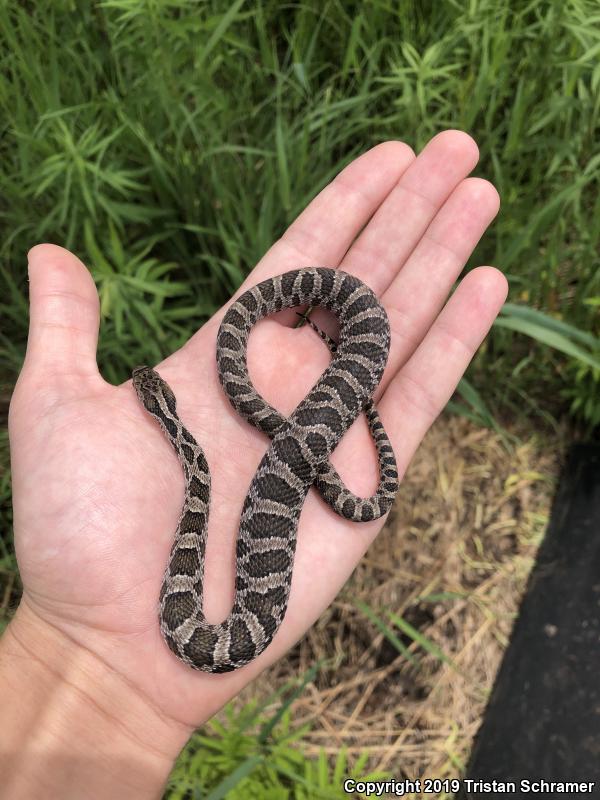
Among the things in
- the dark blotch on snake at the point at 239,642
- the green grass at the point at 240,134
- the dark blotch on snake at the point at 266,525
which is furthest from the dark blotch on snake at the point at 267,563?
the green grass at the point at 240,134

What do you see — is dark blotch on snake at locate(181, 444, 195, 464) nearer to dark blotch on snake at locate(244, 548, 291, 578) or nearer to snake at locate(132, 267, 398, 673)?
snake at locate(132, 267, 398, 673)

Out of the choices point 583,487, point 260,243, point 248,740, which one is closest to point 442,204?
point 260,243

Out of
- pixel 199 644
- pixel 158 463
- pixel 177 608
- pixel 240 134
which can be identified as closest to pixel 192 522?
pixel 158 463

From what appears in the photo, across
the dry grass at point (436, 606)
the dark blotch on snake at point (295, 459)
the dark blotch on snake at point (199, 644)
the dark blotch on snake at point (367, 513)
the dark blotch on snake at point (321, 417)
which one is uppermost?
the dark blotch on snake at point (321, 417)

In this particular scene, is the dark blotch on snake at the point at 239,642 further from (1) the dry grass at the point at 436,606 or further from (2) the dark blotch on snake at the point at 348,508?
(1) the dry grass at the point at 436,606

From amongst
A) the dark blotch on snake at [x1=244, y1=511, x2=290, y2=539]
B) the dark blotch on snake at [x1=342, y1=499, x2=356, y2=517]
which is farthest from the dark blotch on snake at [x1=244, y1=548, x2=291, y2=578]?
the dark blotch on snake at [x1=342, y1=499, x2=356, y2=517]

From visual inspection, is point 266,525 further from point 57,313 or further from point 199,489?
point 57,313
